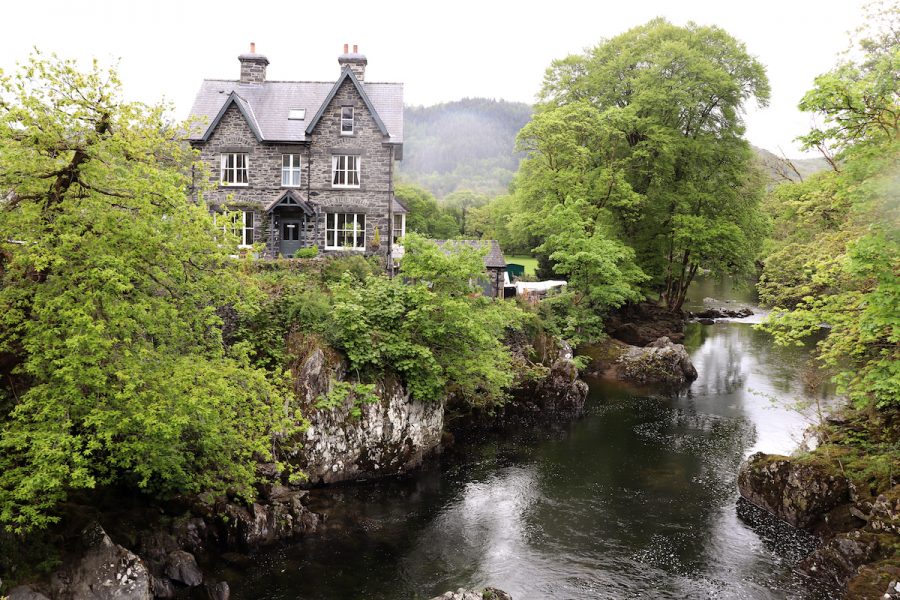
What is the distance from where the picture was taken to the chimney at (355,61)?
37.1 meters

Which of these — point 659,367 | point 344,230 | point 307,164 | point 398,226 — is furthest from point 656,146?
point 307,164

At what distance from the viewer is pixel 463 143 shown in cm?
17750

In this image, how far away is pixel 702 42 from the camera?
4122cm

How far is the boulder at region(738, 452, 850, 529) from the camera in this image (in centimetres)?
1884

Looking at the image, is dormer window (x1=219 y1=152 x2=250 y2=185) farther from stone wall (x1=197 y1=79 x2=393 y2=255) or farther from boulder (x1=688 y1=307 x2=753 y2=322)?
boulder (x1=688 y1=307 x2=753 y2=322)

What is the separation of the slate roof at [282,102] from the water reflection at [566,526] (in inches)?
805

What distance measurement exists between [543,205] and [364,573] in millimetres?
29971

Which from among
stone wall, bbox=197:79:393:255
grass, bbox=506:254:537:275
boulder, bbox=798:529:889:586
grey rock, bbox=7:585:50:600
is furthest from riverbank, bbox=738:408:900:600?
grass, bbox=506:254:537:275

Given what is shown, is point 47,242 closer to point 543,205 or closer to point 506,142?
point 543,205

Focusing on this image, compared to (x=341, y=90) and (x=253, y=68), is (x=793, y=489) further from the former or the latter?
(x=253, y=68)

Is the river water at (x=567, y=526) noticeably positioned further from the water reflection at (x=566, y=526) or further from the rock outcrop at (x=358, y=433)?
the rock outcrop at (x=358, y=433)

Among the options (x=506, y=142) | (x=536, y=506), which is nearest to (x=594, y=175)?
(x=536, y=506)

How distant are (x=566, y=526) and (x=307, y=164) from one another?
2526cm

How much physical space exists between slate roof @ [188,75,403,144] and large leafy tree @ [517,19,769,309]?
32.1ft
